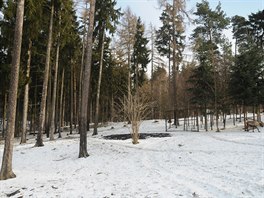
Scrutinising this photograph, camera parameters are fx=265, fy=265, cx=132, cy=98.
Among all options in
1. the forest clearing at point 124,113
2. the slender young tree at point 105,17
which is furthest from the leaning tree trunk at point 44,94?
the slender young tree at point 105,17

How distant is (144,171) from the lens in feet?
26.2

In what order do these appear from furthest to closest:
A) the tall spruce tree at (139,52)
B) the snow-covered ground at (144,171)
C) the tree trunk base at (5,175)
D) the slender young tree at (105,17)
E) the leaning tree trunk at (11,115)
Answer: the tall spruce tree at (139,52) < the slender young tree at (105,17) < the leaning tree trunk at (11,115) < the tree trunk base at (5,175) < the snow-covered ground at (144,171)

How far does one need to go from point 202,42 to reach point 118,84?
1231 cm

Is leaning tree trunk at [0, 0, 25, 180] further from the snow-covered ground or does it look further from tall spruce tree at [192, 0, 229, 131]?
tall spruce tree at [192, 0, 229, 131]

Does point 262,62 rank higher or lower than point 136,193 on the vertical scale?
higher

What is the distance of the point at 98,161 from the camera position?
9953mm

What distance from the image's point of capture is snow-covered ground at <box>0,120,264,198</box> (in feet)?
20.0

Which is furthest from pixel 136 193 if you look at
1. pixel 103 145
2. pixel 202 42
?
pixel 202 42

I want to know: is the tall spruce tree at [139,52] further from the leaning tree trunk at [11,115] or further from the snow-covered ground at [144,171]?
the leaning tree trunk at [11,115]

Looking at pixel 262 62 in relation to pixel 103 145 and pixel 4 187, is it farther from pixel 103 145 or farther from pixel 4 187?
pixel 4 187

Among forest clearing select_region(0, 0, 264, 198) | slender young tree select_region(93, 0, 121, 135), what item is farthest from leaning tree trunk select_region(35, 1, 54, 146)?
slender young tree select_region(93, 0, 121, 135)

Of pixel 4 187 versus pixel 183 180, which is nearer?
pixel 183 180

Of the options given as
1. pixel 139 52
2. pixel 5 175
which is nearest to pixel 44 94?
pixel 5 175

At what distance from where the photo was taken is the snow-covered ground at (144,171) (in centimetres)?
609
